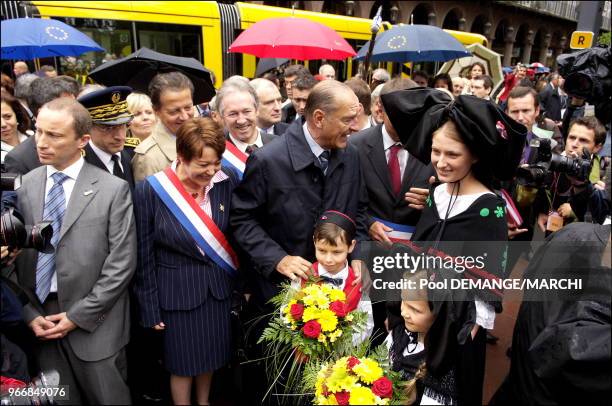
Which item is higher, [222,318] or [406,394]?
[406,394]

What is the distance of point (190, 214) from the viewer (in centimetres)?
239

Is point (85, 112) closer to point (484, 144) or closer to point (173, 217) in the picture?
point (173, 217)

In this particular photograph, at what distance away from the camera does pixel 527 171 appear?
2.43 m

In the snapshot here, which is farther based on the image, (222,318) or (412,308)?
(222,318)

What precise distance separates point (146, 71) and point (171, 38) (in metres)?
6.61

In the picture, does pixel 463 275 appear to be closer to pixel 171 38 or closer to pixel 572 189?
pixel 572 189

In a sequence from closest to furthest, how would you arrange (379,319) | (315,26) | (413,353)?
(413,353) < (379,319) < (315,26)

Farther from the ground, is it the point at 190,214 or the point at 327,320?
the point at 190,214

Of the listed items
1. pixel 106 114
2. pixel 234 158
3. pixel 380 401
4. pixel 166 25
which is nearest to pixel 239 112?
pixel 234 158

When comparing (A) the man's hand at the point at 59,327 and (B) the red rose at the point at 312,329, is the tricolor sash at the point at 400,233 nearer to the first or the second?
(B) the red rose at the point at 312,329

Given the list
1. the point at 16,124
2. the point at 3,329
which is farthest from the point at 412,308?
the point at 16,124

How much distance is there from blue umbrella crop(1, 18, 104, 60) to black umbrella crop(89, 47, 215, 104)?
2.88 metres

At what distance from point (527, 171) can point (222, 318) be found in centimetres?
186

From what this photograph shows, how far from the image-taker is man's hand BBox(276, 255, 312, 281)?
92.8 inches
